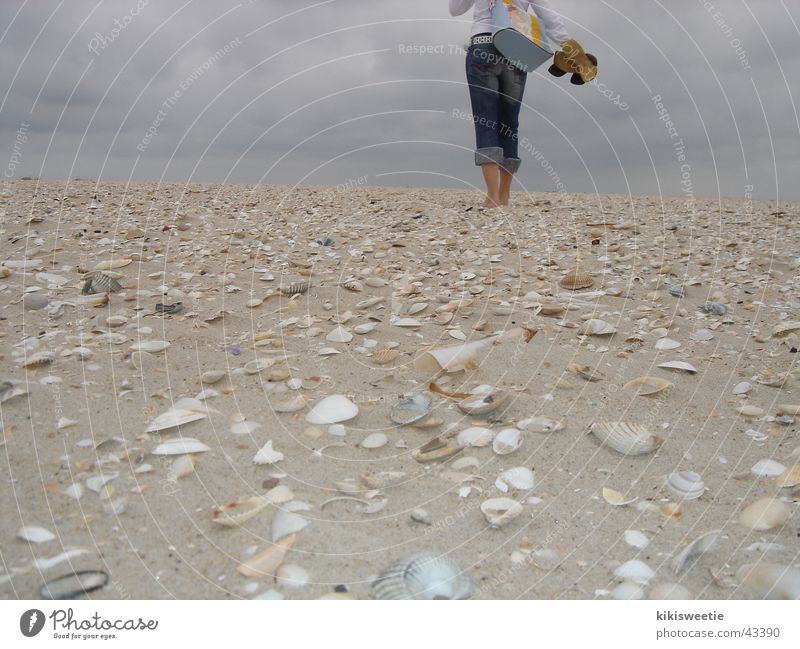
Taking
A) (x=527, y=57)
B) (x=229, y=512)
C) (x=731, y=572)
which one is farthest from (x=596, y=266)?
(x=229, y=512)

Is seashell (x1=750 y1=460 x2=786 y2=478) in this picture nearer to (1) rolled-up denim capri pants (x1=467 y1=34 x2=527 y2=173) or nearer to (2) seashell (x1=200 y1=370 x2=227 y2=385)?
(2) seashell (x1=200 y1=370 x2=227 y2=385)

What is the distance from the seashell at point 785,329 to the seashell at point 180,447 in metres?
3.44

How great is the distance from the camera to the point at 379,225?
658 cm

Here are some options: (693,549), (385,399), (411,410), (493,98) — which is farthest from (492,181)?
(693,549)

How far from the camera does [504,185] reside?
24.0 ft

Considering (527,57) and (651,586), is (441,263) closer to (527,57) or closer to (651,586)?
(527,57)

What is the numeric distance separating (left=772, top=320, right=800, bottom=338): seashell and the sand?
10 centimetres

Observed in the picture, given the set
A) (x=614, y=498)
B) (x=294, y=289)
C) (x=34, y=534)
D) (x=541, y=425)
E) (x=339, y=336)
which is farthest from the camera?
(x=294, y=289)

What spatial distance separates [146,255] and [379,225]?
7.74ft

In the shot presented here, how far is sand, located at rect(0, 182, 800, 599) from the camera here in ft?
6.68

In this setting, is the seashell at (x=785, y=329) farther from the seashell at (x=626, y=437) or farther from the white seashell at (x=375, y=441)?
the white seashell at (x=375, y=441)

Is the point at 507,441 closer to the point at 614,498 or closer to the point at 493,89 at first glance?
the point at 614,498

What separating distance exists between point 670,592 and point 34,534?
203 cm

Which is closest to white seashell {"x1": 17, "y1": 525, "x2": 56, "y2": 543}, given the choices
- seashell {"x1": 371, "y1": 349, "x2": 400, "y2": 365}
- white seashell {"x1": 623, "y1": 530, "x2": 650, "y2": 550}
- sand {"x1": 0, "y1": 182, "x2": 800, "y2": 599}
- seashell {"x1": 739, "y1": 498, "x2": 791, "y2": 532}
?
sand {"x1": 0, "y1": 182, "x2": 800, "y2": 599}
